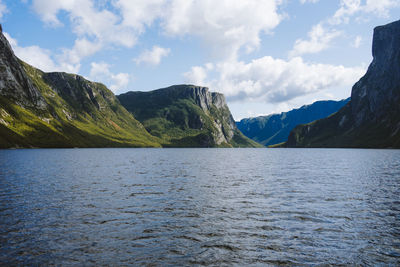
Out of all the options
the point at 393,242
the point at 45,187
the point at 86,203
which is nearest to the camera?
the point at 393,242

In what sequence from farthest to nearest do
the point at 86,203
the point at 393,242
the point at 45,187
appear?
the point at 45,187 < the point at 86,203 < the point at 393,242

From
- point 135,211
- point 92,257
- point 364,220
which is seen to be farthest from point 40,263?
point 364,220

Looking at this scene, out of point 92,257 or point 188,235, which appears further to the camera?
point 188,235

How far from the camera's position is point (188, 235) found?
19.9 metres

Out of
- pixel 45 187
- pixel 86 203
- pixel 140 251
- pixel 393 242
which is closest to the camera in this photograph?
pixel 140 251

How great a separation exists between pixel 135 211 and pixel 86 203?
23.4 feet

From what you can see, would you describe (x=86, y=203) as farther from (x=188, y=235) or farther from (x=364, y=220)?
(x=364, y=220)

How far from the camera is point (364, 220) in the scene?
939 inches

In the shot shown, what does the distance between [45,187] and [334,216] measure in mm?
38995

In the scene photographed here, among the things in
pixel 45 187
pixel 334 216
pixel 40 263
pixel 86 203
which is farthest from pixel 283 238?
pixel 45 187

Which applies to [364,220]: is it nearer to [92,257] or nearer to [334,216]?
[334,216]

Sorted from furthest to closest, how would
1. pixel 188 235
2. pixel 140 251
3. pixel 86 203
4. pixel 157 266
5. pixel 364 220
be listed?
pixel 86 203, pixel 364 220, pixel 188 235, pixel 140 251, pixel 157 266

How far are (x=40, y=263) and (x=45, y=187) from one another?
2877 centimetres

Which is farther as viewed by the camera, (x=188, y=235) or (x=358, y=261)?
(x=188, y=235)
